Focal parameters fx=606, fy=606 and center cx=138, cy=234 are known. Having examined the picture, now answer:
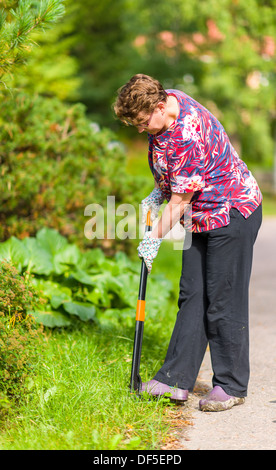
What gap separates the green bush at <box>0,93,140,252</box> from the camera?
199 inches

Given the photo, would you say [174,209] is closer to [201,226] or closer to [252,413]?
[201,226]

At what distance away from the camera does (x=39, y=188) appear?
536cm

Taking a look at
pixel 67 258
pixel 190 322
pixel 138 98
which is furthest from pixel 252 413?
pixel 67 258

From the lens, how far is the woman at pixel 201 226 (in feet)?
9.70

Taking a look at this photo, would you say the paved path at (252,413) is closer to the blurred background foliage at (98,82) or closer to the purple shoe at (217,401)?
the purple shoe at (217,401)

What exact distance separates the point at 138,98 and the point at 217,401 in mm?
1620

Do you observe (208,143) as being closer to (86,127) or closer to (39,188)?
(39,188)

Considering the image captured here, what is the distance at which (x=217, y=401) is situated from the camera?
10.5ft

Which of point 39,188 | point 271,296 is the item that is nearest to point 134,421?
point 39,188

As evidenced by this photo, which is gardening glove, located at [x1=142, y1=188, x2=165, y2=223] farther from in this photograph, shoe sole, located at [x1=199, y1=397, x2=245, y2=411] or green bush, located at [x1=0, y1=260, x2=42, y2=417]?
shoe sole, located at [x1=199, y1=397, x2=245, y2=411]

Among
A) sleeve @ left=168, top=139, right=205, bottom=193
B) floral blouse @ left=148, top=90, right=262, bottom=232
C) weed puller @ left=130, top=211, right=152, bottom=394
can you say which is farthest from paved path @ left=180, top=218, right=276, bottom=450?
sleeve @ left=168, top=139, right=205, bottom=193
